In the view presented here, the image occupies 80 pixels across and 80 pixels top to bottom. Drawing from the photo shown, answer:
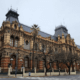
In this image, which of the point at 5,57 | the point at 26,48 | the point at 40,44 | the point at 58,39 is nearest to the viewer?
the point at 5,57

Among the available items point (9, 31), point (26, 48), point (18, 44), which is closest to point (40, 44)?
point (26, 48)

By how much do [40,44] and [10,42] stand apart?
14.0m

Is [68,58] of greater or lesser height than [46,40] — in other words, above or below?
below

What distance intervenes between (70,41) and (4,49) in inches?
1511

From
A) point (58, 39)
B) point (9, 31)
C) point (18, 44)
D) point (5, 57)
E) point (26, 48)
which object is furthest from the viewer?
point (58, 39)

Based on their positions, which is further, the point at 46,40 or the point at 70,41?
the point at 70,41

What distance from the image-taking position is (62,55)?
117 feet

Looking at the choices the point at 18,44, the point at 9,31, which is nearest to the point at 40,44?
the point at 18,44

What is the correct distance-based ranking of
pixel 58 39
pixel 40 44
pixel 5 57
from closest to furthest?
pixel 5 57, pixel 40 44, pixel 58 39

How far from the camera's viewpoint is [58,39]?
185 ft

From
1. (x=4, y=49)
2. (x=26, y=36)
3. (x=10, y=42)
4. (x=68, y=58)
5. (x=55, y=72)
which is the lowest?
(x=55, y=72)

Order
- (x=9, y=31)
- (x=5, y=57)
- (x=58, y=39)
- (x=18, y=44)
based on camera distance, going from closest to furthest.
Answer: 1. (x=5, y=57)
2. (x=9, y=31)
3. (x=18, y=44)
4. (x=58, y=39)

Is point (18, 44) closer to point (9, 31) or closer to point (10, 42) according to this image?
point (10, 42)

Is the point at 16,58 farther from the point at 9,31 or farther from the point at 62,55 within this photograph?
the point at 62,55
